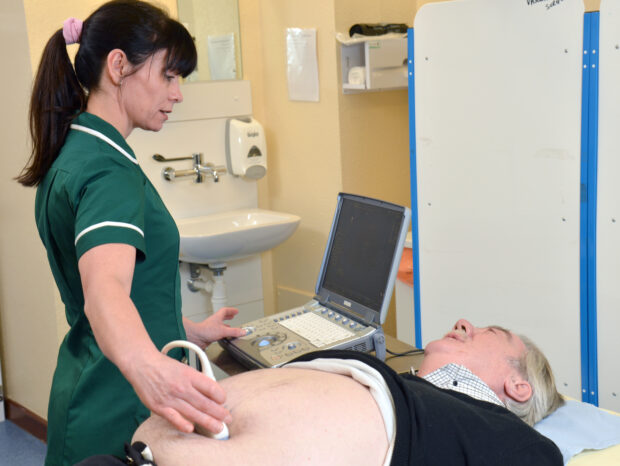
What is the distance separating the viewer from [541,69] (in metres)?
2.16

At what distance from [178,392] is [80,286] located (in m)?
0.49

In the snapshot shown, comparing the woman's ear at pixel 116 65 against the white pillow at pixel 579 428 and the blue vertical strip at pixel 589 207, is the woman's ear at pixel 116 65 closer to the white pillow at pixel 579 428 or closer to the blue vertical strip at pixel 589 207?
the white pillow at pixel 579 428

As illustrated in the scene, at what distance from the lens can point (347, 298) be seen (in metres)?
1.85

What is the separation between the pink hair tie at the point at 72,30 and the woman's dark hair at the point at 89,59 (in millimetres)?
11

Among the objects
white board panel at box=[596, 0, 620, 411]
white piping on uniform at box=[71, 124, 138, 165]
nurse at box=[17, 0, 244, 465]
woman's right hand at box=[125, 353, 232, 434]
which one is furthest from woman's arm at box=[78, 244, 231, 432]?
white board panel at box=[596, 0, 620, 411]

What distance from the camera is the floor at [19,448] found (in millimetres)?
3033

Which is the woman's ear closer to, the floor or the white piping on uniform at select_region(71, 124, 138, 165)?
the white piping on uniform at select_region(71, 124, 138, 165)

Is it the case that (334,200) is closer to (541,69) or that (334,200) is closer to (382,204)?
(541,69)

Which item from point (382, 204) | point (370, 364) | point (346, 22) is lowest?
point (370, 364)

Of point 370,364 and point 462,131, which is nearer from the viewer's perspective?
point 370,364

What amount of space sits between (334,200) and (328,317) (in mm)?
1437

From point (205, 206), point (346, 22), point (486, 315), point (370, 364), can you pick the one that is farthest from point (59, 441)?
point (346, 22)

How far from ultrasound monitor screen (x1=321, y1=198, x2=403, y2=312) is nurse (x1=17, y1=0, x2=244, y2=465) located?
1.56 ft

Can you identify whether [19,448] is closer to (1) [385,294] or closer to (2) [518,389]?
(1) [385,294]
